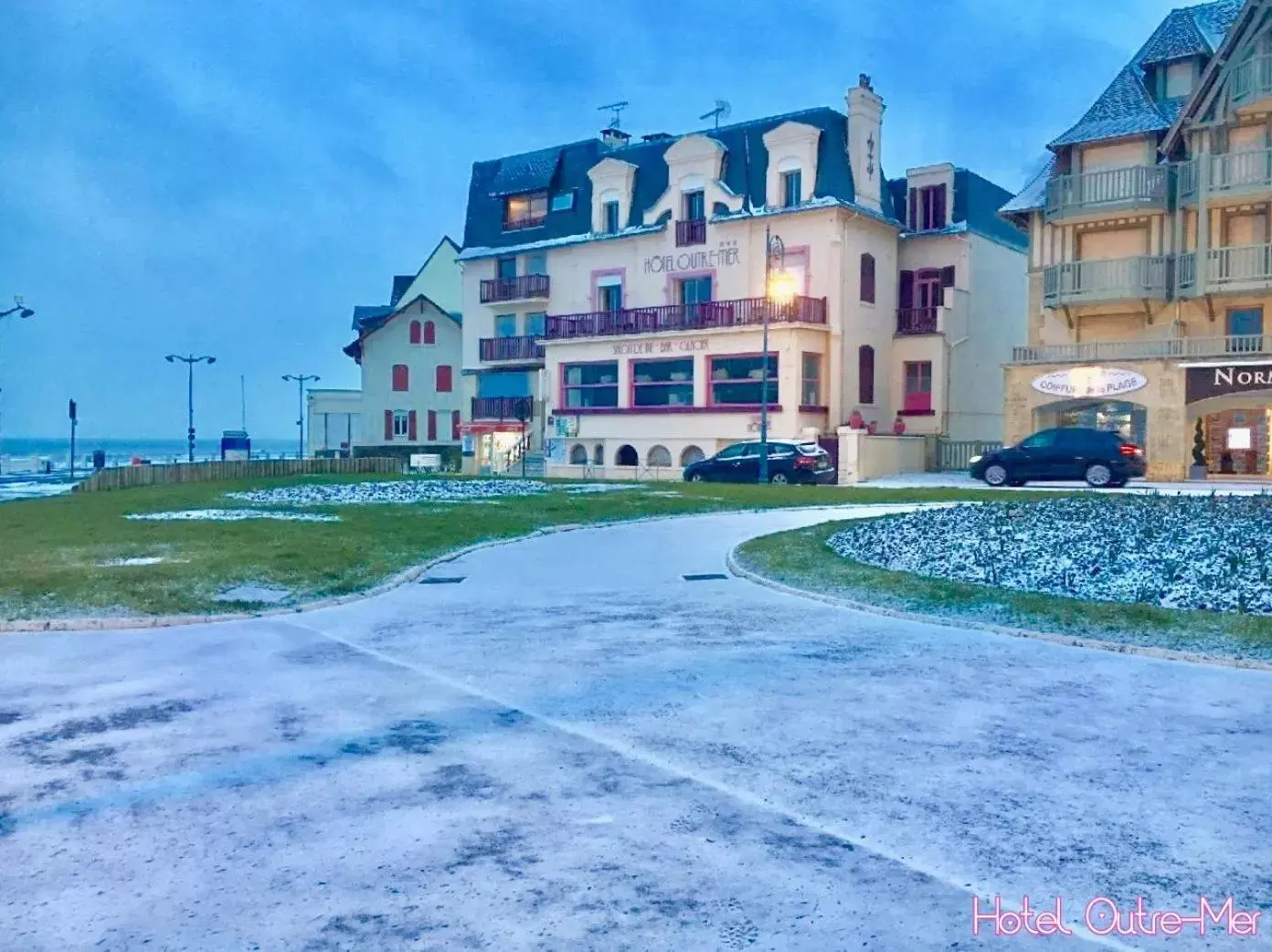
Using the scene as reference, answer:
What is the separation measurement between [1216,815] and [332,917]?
397cm

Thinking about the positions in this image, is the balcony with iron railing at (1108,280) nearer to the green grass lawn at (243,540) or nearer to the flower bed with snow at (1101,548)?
the green grass lawn at (243,540)

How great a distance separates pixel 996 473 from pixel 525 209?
29.5 meters

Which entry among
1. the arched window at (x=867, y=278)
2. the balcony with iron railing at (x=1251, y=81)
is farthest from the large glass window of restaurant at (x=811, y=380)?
the balcony with iron railing at (x=1251, y=81)

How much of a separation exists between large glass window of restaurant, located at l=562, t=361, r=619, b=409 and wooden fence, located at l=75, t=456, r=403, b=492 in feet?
27.5

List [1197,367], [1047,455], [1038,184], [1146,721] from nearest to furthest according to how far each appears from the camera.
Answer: [1146,721]
[1047,455]
[1197,367]
[1038,184]

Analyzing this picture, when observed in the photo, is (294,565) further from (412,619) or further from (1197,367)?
(1197,367)

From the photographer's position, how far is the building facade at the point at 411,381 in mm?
64938

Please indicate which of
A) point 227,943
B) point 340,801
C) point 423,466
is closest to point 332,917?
point 227,943

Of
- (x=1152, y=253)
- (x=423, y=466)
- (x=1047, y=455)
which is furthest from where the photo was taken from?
(x=423, y=466)

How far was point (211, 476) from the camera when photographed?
1646 inches

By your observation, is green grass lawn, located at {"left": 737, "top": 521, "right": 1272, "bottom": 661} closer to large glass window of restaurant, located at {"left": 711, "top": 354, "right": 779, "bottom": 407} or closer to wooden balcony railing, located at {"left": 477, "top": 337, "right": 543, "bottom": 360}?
large glass window of restaurant, located at {"left": 711, "top": 354, "right": 779, "bottom": 407}

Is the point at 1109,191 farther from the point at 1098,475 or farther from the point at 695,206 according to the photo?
the point at 695,206

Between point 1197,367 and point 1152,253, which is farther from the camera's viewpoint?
point 1152,253

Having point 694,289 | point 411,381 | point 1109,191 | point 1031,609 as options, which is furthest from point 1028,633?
point 411,381
